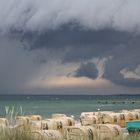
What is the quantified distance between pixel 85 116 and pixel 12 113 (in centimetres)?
1788

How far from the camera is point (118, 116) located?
87.9ft

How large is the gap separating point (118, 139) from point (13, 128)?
2.21m

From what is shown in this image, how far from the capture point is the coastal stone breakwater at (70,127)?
30.7 feet

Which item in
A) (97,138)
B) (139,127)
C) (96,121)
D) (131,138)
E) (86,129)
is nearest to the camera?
(131,138)

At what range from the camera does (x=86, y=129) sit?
16.0 meters

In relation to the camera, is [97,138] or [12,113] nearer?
[12,113]

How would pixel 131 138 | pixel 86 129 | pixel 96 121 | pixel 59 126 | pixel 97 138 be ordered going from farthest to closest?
pixel 96 121 → pixel 59 126 → pixel 86 129 → pixel 97 138 → pixel 131 138

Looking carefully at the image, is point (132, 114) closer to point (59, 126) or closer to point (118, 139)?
point (59, 126)

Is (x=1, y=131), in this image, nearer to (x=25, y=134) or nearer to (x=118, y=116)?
(x=25, y=134)

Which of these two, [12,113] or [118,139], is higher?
[12,113]

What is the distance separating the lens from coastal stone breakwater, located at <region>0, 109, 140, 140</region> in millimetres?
9352

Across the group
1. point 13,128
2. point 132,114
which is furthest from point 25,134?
point 132,114

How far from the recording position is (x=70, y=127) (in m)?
16.8

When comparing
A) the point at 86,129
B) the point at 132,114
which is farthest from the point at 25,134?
the point at 132,114
